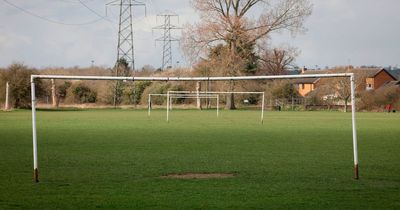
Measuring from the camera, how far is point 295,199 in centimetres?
912

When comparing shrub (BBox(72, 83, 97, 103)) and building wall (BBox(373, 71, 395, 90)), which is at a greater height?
building wall (BBox(373, 71, 395, 90))

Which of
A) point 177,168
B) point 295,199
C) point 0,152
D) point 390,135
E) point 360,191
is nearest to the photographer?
point 295,199

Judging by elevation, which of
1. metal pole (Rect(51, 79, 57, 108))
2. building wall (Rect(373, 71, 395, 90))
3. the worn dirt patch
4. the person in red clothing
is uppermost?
building wall (Rect(373, 71, 395, 90))

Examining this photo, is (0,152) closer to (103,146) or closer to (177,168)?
(103,146)

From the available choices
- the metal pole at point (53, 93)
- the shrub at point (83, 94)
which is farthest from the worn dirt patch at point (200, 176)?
the shrub at point (83, 94)

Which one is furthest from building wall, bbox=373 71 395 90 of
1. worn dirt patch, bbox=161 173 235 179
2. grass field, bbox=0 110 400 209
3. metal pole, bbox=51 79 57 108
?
worn dirt patch, bbox=161 173 235 179

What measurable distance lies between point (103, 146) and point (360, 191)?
1028 centimetres

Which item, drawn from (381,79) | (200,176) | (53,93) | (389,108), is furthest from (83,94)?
(200,176)

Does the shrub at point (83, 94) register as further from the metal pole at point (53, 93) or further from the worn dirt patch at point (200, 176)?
the worn dirt patch at point (200, 176)

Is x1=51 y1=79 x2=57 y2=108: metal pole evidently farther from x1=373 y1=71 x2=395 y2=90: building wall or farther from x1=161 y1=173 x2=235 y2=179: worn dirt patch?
x1=161 y1=173 x2=235 y2=179: worn dirt patch

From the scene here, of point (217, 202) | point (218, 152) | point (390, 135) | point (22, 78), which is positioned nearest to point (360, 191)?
point (217, 202)

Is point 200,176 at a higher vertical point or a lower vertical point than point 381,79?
lower

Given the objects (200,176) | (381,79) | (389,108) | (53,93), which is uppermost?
(381,79)

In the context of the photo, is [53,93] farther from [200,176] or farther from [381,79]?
[200,176]
